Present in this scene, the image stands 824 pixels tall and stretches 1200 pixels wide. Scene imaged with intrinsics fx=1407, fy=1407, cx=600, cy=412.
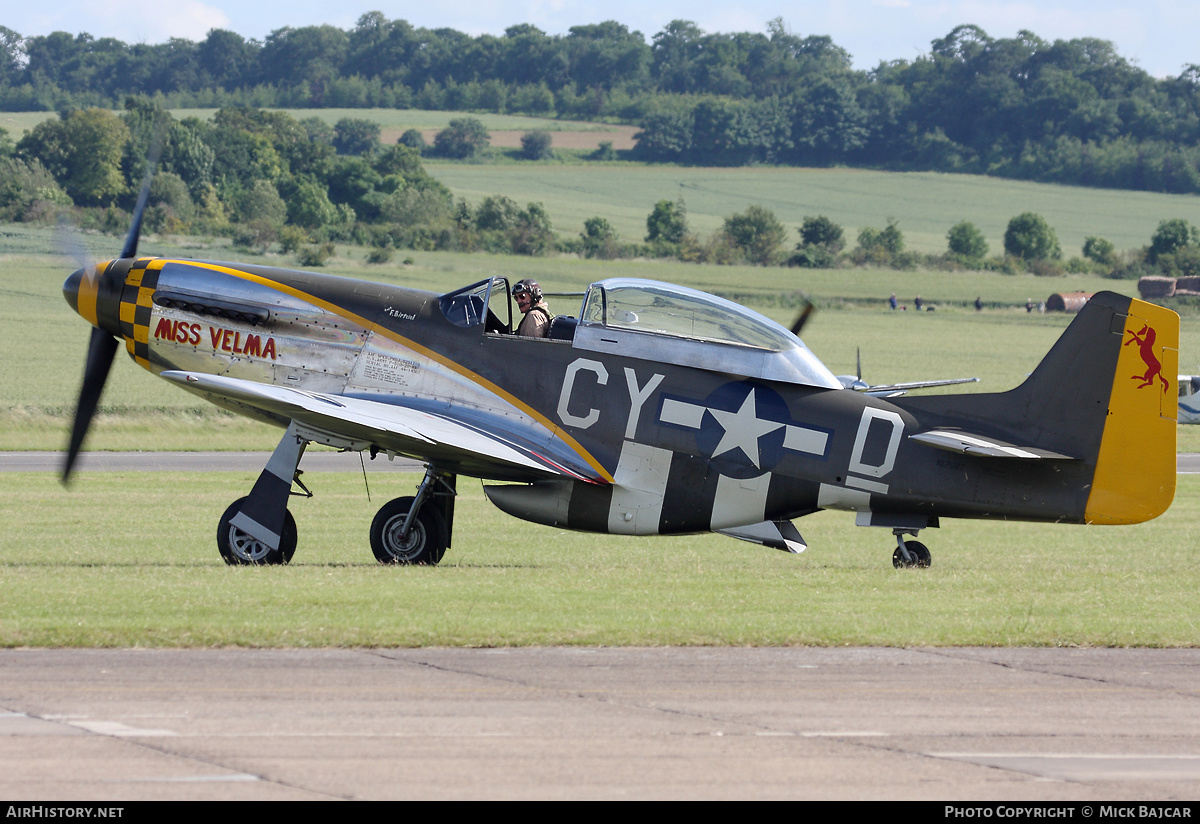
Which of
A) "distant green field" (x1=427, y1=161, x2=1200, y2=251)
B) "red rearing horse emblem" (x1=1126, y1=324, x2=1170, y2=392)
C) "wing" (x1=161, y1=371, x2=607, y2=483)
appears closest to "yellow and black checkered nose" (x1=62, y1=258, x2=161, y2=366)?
"wing" (x1=161, y1=371, x2=607, y2=483)

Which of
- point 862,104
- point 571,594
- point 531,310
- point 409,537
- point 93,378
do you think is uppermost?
point 862,104

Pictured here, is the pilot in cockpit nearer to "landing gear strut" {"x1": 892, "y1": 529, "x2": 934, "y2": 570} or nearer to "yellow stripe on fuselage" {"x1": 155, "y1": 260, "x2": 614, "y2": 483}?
"yellow stripe on fuselage" {"x1": 155, "y1": 260, "x2": 614, "y2": 483}

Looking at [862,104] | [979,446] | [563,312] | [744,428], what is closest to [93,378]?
[563,312]

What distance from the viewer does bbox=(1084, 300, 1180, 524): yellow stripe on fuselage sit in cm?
1279

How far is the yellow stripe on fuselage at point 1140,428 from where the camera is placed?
12.8 m

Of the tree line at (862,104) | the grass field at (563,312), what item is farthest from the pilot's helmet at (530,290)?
the tree line at (862,104)

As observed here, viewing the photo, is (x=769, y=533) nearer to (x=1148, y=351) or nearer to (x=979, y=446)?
(x=979, y=446)

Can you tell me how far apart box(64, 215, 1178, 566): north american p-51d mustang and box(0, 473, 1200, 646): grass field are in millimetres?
649

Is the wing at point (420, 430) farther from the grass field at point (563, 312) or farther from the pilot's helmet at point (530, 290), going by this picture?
the grass field at point (563, 312)

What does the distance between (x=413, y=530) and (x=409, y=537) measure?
8 centimetres

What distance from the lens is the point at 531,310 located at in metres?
14.1

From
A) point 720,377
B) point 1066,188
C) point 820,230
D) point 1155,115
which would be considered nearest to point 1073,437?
point 720,377

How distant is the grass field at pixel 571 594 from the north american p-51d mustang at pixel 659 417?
649 millimetres
